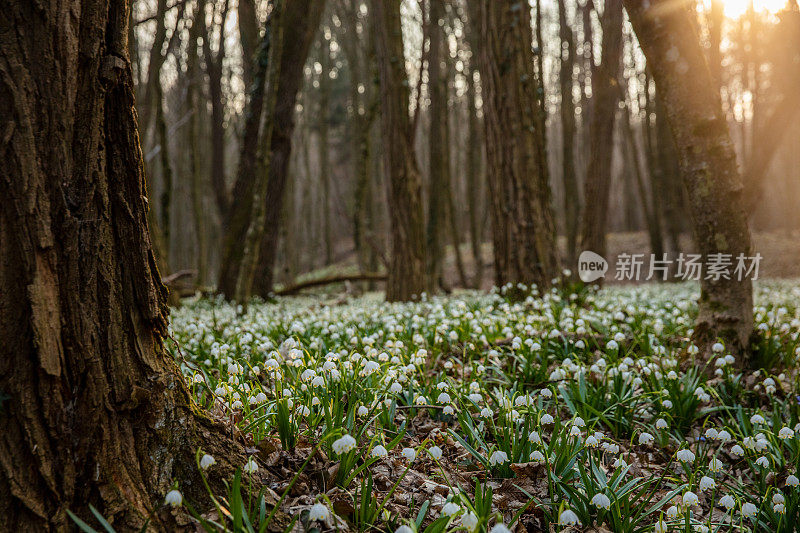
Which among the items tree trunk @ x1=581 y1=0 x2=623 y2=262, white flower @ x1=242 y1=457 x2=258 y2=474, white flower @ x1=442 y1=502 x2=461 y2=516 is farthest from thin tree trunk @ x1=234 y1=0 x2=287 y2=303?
tree trunk @ x1=581 y1=0 x2=623 y2=262

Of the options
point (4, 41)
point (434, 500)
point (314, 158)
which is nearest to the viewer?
point (4, 41)

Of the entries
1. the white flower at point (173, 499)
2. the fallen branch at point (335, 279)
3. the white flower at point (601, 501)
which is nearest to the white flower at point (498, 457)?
the white flower at point (601, 501)

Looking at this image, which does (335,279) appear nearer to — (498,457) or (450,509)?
(498,457)

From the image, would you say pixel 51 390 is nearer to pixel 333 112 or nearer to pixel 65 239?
pixel 65 239

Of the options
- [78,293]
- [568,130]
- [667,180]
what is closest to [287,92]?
[568,130]

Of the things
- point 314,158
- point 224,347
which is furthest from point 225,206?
point 314,158

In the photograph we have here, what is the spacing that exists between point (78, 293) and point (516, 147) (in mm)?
6402

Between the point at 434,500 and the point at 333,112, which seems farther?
the point at 333,112

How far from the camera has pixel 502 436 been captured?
9.45 ft

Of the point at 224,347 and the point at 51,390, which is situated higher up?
the point at 51,390

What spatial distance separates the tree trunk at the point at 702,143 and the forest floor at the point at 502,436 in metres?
0.41

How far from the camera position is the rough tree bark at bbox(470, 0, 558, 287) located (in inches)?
288

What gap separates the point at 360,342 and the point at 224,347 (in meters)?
1.16

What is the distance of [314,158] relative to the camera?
4688cm
